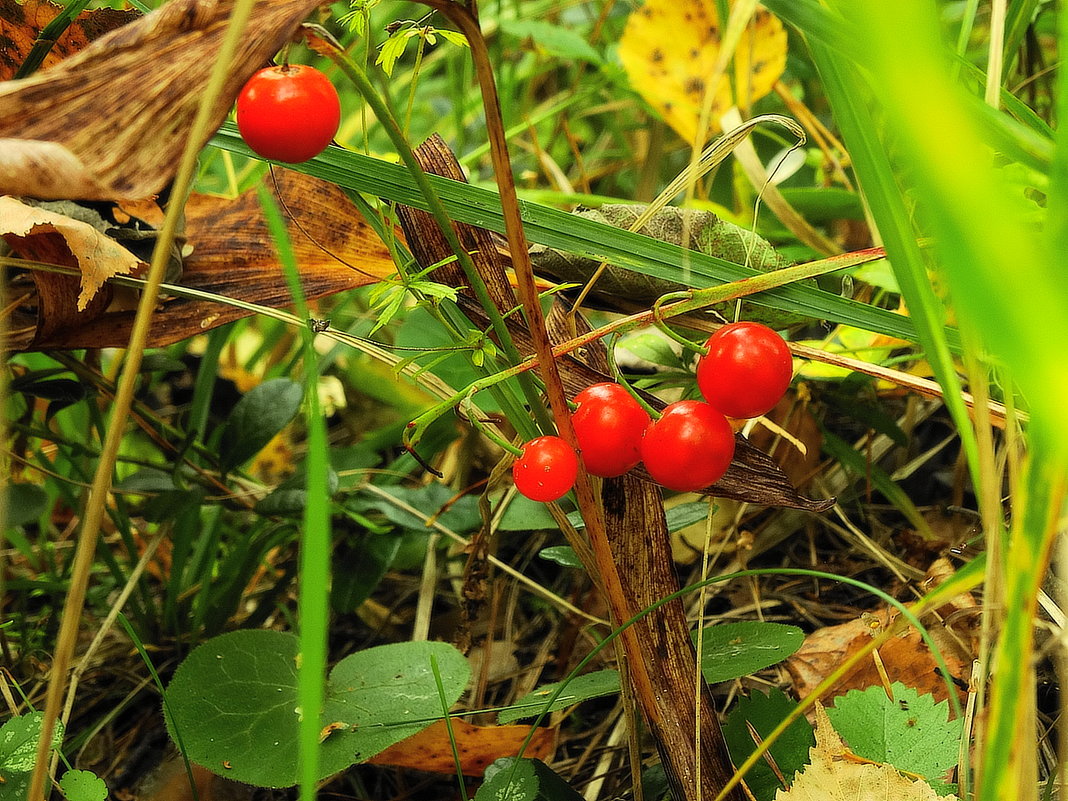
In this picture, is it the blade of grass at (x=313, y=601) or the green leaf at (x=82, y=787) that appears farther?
the green leaf at (x=82, y=787)

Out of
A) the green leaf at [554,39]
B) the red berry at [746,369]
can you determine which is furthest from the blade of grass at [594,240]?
the green leaf at [554,39]

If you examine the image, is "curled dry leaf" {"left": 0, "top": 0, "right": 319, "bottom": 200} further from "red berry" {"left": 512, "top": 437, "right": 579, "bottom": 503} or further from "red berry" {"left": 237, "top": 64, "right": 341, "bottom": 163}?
"red berry" {"left": 512, "top": 437, "right": 579, "bottom": 503}

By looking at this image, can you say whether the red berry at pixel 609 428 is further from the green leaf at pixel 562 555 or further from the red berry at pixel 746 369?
the green leaf at pixel 562 555

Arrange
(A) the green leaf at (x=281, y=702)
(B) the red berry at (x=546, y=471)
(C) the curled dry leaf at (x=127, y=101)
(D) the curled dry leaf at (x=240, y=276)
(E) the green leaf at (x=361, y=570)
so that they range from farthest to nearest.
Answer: (E) the green leaf at (x=361, y=570) → (D) the curled dry leaf at (x=240, y=276) → (A) the green leaf at (x=281, y=702) → (B) the red berry at (x=546, y=471) → (C) the curled dry leaf at (x=127, y=101)

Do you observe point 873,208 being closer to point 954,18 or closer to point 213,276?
point 213,276

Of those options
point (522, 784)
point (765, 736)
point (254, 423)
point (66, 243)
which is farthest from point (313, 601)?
point (254, 423)

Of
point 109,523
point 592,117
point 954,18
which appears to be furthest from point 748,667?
point 592,117

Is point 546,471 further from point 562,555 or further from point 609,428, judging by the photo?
point 562,555
